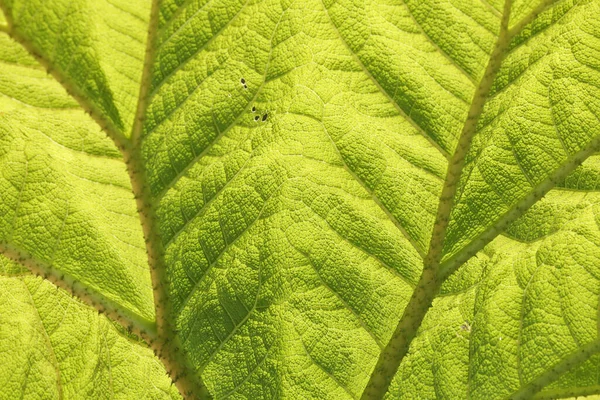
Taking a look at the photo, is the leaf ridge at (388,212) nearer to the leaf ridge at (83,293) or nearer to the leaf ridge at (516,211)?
the leaf ridge at (516,211)

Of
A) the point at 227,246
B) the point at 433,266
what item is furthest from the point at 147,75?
the point at 433,266

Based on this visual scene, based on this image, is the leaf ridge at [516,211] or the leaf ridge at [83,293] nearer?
the leaf ridge at [516,211]

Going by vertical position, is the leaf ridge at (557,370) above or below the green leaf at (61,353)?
above

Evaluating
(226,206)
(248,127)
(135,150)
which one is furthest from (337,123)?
(135,150)

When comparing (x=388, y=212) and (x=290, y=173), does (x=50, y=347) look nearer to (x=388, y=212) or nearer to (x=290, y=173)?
(x=290, y=173)

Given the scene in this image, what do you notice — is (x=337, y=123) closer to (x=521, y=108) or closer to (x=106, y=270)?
(x=521, y=108)

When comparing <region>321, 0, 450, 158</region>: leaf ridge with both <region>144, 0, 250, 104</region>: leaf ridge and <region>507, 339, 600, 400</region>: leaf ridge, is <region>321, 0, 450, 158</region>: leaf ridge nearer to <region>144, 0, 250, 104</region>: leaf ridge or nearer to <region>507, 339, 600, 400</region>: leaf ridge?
<region>144, 0, 250, 104</region>: leaf ridge

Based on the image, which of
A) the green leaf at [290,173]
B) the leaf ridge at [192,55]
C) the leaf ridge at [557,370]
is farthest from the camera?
the leaf ridge at [192,55]

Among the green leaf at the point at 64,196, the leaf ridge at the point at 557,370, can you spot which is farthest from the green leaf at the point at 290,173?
the leaf ridge at the point at 557,370

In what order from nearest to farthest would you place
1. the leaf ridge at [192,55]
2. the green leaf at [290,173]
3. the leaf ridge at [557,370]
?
the leaf ridge at [557,370] → the green leaf at [290,173] → the leaf ridge at [192,55]
